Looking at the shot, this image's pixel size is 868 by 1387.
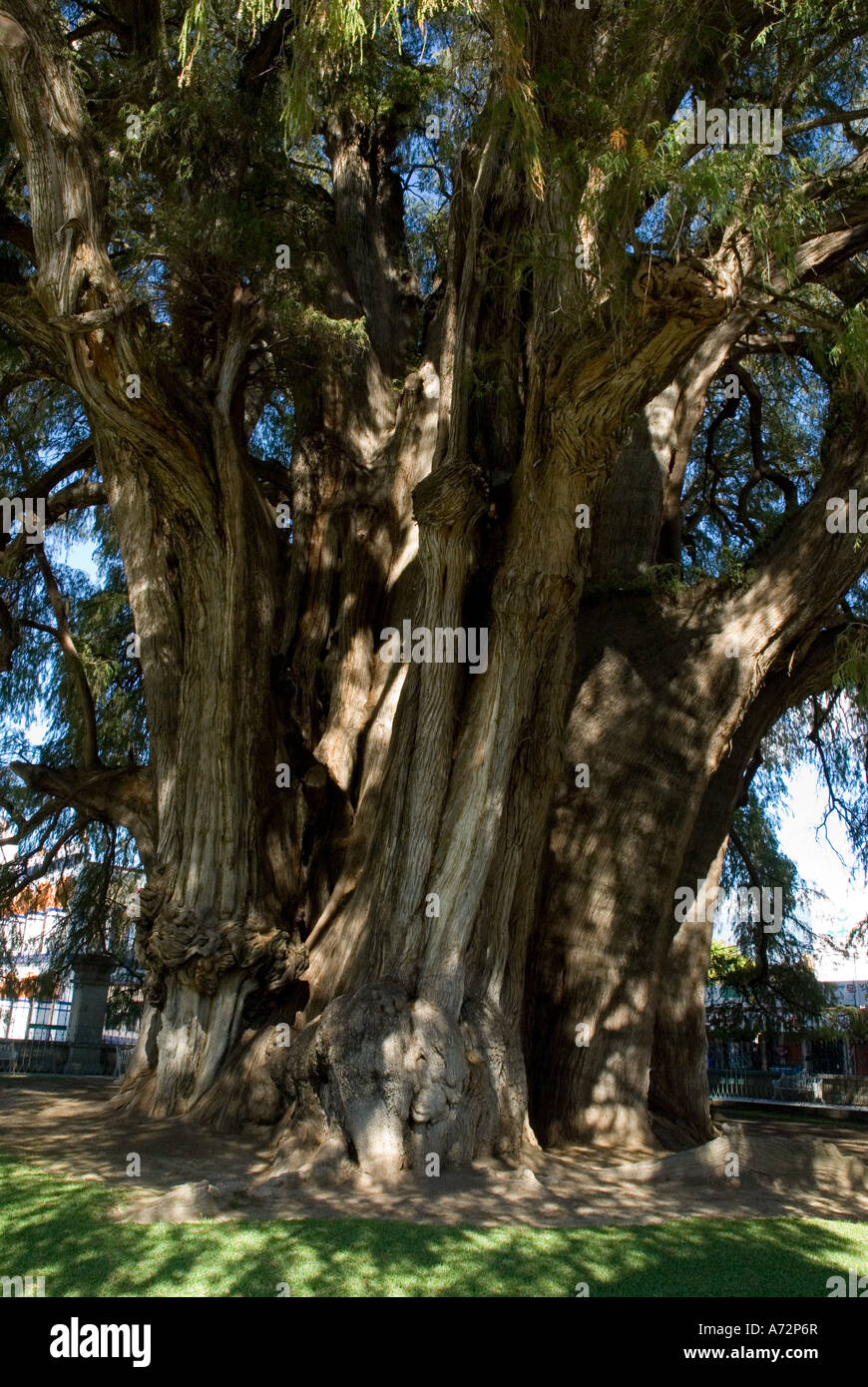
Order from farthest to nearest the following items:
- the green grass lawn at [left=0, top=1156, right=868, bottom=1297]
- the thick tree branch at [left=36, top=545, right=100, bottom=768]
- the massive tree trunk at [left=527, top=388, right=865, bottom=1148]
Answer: the thick tree branch at [left=36, top=545, right=100, bottom=768] → the massive tree trunk at [left=527, top=388, right=865, bottom=1148] → the green grass lawn at [left=0, top=1156, right=868, bottom=1297]

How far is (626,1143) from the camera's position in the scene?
8.65m

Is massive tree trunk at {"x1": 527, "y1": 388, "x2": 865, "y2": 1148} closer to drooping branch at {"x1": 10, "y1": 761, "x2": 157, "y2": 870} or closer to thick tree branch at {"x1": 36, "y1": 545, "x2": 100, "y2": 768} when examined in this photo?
drooping branch at {"x1": 10, "y1": 761, "x2": 157, "y2": 870}

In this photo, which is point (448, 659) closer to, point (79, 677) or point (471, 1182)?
point (471, 1182)

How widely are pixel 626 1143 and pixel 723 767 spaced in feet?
12.4

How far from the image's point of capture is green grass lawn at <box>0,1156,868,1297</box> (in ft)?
15.2

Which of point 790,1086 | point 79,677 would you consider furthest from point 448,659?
point 790,1086

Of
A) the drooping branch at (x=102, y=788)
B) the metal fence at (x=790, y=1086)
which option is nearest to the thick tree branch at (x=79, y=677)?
the drooping branch at (x=102, y=788)

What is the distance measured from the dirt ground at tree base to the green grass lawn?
306 millimetres

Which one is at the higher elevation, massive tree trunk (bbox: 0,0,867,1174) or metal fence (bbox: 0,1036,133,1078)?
massive tree trunk (bbox: 0,0,867,1174)

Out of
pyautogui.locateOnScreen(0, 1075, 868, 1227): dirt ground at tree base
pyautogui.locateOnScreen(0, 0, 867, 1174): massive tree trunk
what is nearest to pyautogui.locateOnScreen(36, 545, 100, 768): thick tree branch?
pyautogui.locateOnScreen(0, 0, 867, 1174): massive tree trunk

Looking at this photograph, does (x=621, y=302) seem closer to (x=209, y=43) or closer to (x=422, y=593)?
(x=422, y=593)

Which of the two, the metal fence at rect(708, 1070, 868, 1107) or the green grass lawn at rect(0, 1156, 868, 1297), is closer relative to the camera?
the green grass lawn at rect(0, 1156, 868, 1297)

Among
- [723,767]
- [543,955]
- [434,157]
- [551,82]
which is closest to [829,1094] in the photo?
[723,767]

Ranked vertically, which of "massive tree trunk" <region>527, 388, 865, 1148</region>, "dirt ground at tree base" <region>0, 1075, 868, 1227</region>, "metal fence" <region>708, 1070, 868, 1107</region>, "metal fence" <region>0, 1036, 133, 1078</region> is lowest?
"metal fence" <region>708, 1070, 868, 1107</region>
